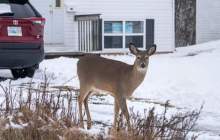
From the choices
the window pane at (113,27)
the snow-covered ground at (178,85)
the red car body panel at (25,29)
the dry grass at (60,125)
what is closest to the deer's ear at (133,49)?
the snow-covered ground at (178,85)

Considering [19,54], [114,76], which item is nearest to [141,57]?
[114,76]

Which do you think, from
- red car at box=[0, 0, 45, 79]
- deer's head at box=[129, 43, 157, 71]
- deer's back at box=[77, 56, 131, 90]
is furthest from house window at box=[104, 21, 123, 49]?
deer's head at box=[129, 43, 157, 71]

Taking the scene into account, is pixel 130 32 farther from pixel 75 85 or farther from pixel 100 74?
pixel 100 74

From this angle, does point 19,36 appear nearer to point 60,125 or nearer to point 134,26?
point 60,125

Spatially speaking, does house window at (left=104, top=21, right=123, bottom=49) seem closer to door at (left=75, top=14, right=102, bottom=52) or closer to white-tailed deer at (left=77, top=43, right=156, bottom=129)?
door at (left=75, top=14, right=102, bottom=52)

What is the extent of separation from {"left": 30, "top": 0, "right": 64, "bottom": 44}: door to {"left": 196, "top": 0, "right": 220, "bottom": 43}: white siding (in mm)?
8780

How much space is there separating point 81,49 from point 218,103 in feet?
36.6

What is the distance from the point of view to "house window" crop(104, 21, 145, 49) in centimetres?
2384

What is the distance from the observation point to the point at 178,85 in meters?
13.9

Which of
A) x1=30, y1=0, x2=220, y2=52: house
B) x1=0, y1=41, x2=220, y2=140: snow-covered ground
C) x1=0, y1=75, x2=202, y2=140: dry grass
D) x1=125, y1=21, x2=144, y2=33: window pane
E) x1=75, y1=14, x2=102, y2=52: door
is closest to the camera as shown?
x1=0, y1=75, x2=202, y2=140: dry grass

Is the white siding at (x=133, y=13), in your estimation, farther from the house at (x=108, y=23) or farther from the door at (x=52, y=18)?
Result: the door at (x=52, y=18)

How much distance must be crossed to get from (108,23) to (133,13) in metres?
0.96

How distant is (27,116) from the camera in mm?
7062

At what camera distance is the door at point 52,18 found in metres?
22.8
